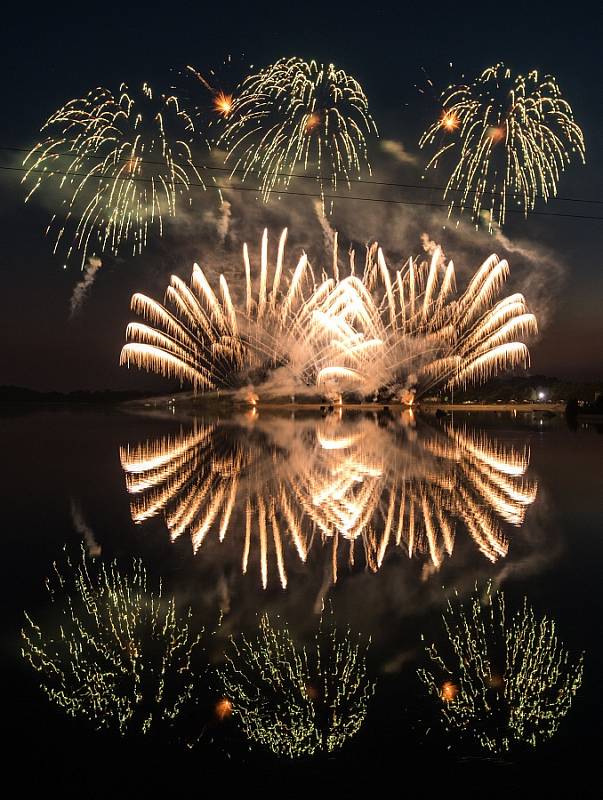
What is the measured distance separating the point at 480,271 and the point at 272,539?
4395cm

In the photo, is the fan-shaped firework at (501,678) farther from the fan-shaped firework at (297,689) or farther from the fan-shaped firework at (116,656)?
the fan-shaped firework at (116,656)

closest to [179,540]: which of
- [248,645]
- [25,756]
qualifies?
[248,645]

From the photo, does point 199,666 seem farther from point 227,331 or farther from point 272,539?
point 227,331

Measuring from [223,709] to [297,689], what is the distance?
0.65 meters

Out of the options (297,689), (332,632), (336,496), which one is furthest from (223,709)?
(336,496)

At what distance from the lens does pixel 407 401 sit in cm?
7744

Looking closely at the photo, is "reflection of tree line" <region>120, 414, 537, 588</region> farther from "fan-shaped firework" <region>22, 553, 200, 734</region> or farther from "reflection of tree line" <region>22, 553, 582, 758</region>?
"reflection of tree line" <region>22, 553, 582, 758</region>

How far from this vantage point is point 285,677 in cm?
599

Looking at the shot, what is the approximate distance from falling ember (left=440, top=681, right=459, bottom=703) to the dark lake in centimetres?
3

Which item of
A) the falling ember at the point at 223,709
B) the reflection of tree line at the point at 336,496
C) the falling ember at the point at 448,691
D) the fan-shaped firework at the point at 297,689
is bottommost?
the falling ember at the point at 223,709

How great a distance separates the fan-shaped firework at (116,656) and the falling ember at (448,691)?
2.03 meters

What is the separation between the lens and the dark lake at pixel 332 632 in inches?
184

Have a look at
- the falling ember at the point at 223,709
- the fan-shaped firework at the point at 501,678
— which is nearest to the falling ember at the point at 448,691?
the fan-shaped firework at the point at 501,678

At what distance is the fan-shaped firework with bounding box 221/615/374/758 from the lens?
5.08 meters
